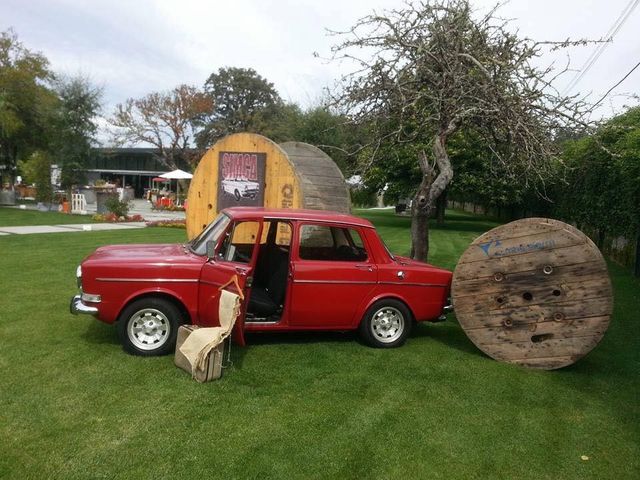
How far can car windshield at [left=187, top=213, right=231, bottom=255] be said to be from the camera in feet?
19.3

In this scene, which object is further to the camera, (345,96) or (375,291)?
(345,96)

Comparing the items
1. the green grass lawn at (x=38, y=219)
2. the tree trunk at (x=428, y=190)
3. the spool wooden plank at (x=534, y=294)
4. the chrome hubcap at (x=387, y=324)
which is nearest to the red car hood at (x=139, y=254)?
the chrome hubcap at (x=387, y=324)

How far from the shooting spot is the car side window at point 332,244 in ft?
20.6

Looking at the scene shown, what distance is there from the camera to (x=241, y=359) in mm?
5660

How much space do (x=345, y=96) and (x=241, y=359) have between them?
4.30 m

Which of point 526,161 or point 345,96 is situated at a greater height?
point 345,96

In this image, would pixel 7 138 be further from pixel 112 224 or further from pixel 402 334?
pixel 402 334

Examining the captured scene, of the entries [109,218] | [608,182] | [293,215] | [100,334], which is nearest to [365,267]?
[293,215]

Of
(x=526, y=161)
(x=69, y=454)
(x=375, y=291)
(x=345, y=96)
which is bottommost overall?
(x=69, y=454)

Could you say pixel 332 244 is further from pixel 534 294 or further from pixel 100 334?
pixel 100 334

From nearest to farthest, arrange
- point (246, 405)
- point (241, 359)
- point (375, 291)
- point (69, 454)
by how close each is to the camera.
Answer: point (69, 454)
point (246, 405)
point (241, 359)
point (375, 291)

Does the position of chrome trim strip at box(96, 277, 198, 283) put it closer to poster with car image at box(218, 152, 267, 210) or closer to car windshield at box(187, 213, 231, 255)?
car windshield at box(187, 213, 231, 255)

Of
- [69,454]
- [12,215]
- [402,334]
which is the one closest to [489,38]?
[402,334]

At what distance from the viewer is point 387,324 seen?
20.7 ft
